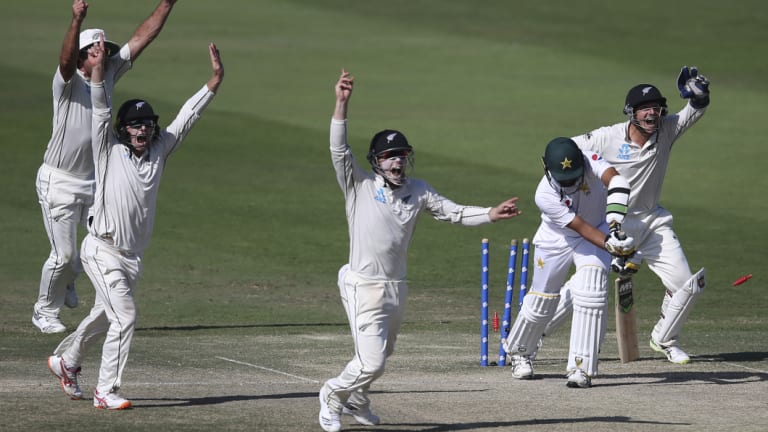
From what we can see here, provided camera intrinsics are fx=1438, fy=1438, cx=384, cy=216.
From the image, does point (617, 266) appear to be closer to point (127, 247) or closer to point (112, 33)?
point (127, 247)

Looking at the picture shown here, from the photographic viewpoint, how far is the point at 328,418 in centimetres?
866

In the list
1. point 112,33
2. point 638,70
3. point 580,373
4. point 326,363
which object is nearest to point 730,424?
point 580,373

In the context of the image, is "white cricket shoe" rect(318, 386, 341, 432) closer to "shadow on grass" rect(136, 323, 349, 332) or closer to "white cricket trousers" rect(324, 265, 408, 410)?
"white cricket trousers" rect(324, 265, 408, 410)

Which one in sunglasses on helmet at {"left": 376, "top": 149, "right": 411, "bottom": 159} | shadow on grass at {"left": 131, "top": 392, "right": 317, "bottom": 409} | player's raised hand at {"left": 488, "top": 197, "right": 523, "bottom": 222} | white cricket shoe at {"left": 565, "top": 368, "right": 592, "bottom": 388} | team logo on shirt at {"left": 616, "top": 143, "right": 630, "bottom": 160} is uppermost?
team logo on shirt at {"left": 616, "top": 143, "right": 630, "bottom": 160}

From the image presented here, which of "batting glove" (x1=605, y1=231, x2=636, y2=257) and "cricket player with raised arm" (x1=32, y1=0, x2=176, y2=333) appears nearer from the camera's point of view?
"batting glove" (x1=605, y1=231, x2=636, y2=257)

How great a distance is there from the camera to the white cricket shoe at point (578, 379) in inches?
406

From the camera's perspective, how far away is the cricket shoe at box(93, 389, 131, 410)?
9.22m

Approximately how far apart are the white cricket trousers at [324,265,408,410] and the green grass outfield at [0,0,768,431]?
508 mm

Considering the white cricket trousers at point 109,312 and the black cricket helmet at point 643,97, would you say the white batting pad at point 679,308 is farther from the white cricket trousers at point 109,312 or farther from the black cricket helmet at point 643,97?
the white cricket trousers at point 109,312

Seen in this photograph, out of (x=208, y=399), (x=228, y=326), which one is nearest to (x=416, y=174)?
(x=228, y=326)

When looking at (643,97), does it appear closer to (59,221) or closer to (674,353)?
(674,353)

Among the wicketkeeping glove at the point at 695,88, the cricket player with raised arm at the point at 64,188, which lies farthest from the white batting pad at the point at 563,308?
the cricket player with raised arm at the point at 64,188

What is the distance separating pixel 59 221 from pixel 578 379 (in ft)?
16.7

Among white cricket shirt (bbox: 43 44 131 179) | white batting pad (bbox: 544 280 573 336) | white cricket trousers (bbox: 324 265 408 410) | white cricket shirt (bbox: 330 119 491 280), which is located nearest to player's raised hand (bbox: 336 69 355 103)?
white cricket shirt (bbox: 330 119 491 280)
